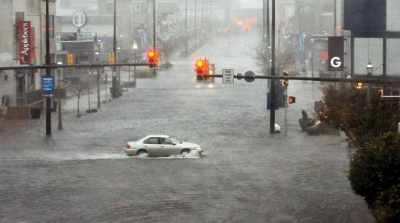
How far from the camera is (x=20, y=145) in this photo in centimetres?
3225

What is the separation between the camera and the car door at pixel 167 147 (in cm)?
2867

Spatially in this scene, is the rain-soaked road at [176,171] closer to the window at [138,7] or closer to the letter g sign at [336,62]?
the letter g sign at [336,62]

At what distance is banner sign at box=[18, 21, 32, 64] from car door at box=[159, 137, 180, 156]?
52.0 feet

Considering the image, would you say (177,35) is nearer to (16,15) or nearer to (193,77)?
(193,77)

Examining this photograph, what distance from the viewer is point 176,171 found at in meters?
25.2

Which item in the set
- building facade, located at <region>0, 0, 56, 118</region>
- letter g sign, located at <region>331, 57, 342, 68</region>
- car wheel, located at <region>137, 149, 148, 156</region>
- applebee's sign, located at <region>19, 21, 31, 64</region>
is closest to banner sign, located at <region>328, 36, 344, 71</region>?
letter g sign, located at <region>331, 57, 342, 68</region>

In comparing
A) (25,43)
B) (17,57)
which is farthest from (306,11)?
(25,43)

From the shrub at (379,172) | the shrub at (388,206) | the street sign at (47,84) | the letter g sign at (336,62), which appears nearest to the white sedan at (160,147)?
the letter g sign at (336,62)

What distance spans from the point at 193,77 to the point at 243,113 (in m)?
25.0

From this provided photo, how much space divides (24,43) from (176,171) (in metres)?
19.5

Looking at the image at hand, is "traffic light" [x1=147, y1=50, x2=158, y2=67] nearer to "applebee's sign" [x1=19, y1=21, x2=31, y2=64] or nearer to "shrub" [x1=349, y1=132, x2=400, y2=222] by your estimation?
"shrub" [x1=349, y1=132, x2=400, y2=222]

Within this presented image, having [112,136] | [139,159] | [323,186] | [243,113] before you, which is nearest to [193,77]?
[243,113]

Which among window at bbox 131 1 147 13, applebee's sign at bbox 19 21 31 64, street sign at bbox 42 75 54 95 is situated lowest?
street sign at bbox 42 75 54 95

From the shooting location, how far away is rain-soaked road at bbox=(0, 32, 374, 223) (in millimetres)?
19250
